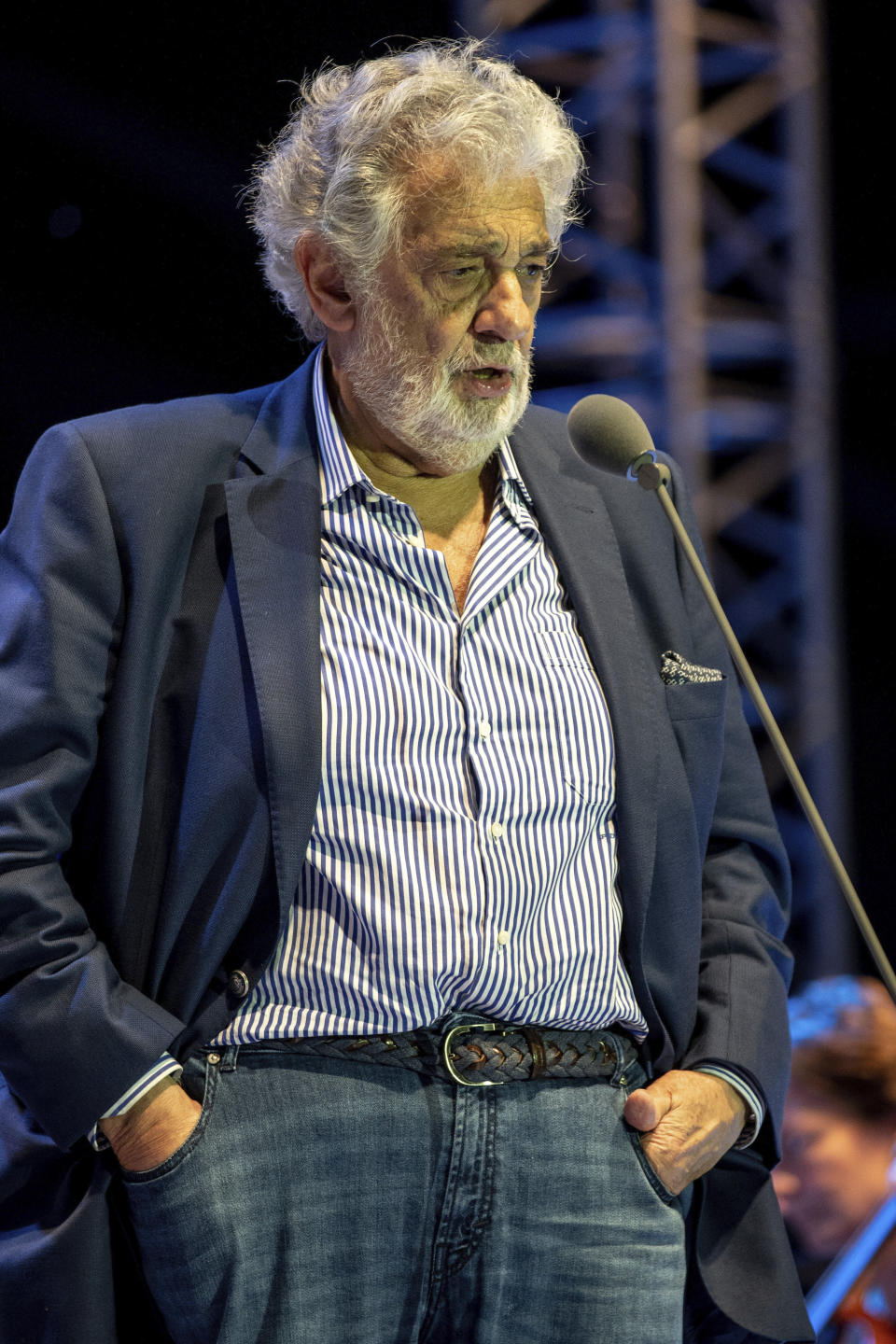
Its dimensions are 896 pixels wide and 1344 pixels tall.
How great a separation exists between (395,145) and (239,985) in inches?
41.7

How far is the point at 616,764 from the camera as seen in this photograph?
172 centimetres

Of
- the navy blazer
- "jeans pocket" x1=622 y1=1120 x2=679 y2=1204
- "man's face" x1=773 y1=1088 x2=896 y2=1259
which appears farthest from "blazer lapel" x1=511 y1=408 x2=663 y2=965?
"man's face" x1=773 y1=1088 x2=896 y2=1259

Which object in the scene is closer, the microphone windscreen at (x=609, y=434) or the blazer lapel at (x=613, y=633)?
the microphone windscreen at (x=609, y=434)

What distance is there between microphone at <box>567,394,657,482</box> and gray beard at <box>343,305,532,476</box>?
0.75 feet

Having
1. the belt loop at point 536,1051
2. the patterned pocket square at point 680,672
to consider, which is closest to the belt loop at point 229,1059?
the belt loop at point 536,1051

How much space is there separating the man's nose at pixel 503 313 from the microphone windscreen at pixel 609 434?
236mm

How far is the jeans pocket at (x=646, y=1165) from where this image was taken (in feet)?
5.44

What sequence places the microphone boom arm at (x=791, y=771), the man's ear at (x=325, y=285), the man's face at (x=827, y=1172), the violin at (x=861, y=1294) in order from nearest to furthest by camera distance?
the microphone boom arm at (x=791, y=771)
the man's ear at (x=325, y=285)
the violin at (x=861, y=1294)
the man's face at (x=827, y=1172)

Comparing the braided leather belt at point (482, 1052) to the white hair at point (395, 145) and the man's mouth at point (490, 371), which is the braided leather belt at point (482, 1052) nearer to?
the man's mouth at point (490, 371)

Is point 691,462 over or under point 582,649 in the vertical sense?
over

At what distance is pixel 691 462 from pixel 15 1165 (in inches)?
118

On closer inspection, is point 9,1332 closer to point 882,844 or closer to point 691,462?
point 691,462

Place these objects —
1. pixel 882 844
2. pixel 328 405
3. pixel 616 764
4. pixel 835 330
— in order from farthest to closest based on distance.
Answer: pixel 882 844 < pixel 835 330 < pixel 328 405 < pixel 616 764

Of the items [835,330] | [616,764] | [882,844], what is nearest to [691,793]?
[616,764]
